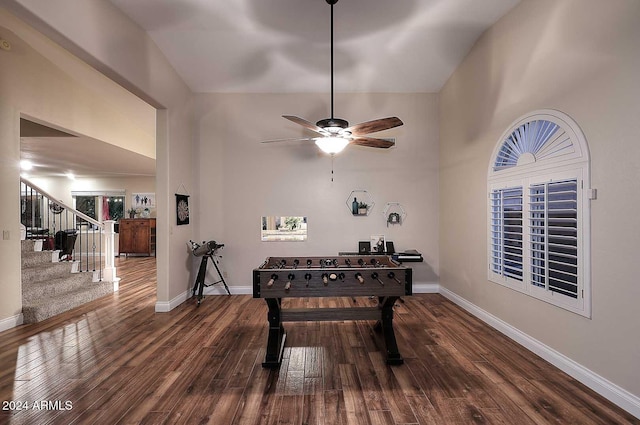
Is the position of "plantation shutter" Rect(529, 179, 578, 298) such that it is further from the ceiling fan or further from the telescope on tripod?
the telescope on tripod

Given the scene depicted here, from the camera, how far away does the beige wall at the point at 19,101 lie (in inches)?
130

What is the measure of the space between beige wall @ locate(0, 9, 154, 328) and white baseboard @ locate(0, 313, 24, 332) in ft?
0.03

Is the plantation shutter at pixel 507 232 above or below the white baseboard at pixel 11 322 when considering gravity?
above

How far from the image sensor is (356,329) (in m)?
3.30

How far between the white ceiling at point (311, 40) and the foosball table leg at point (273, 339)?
3086 millimetres

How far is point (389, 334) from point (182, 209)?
3.51 metres

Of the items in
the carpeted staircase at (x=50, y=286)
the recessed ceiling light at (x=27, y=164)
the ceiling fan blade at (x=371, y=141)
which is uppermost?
the recessed ceiling light at (x=27, y=164)

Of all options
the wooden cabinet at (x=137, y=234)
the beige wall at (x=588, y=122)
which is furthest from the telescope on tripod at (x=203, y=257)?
the wooden cabinet at (x=137, y=234)

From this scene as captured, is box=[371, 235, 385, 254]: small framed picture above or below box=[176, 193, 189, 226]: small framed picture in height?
below

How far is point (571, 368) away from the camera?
2.32 meters

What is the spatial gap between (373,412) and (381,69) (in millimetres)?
4180

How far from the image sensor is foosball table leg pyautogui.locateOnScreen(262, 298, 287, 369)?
2.50 m

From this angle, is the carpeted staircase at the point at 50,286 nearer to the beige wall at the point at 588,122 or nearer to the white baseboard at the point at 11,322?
the white baseboard at the point at 11,322

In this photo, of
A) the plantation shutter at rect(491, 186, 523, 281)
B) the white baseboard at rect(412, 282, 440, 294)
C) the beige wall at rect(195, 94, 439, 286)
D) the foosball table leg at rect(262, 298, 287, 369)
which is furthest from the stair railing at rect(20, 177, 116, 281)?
the plantation shutter at rect(491, 186, 523, 281)
